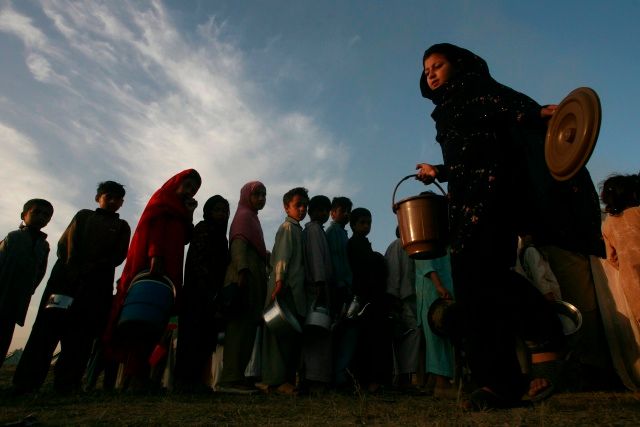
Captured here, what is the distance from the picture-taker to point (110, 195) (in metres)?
4.92

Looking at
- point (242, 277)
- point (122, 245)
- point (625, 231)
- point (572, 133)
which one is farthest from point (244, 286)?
point (625, 231)

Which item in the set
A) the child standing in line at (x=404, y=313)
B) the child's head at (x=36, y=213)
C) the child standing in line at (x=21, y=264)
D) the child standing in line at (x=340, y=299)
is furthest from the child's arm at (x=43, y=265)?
the child standing in line at (x=404, y=313)

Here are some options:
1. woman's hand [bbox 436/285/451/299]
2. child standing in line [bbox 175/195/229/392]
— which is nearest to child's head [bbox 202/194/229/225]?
child standing in line [bbox 175/195/229/392]

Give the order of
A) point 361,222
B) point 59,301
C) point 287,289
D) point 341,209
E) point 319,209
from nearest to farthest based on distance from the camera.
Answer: point 59,301, point 287,289, point 319,209, point 361,222, point 341,209

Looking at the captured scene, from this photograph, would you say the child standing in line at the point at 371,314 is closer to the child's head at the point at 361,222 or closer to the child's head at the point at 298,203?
the child's head at the point at 361,222

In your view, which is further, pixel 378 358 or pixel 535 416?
pixel 378 358

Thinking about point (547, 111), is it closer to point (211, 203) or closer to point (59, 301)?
point (211, 203)

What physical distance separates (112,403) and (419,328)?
3307 millimetres

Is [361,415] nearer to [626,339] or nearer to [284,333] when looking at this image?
[284,333]

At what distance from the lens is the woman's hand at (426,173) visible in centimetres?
289

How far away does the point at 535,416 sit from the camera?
7.45ft

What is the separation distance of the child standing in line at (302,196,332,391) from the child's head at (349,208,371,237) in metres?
0.46

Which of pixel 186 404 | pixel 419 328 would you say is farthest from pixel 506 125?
pixel 419 328

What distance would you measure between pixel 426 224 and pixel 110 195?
3.37 m
